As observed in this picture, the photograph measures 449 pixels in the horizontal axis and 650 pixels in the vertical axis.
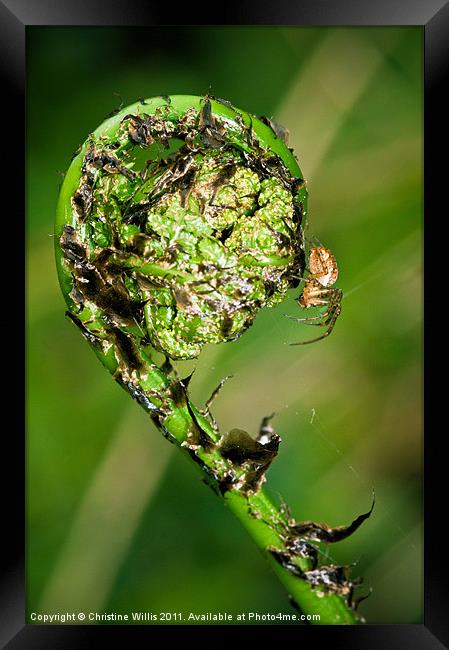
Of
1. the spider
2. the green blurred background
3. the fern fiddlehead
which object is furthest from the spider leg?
the fern fiddlehead

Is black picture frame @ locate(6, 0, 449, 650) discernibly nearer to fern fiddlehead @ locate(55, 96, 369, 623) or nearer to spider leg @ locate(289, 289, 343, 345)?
spider leg @ locate(289, 289, 343, 345)

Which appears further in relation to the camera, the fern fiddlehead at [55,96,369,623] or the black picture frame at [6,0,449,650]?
the black picture frame at [6,0,449,650]

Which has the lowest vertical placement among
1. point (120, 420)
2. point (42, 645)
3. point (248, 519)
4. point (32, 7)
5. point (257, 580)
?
point (42, 645)

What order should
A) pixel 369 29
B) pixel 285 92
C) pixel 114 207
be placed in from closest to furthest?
pixel 114 207 → pixel 369 29 → pixel 285 92

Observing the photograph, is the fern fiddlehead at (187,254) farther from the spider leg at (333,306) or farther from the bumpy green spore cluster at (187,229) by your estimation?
the spider leg at (333,306)

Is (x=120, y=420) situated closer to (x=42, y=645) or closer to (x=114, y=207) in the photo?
(x=42, y=645)

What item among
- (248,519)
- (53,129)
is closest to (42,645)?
(248,519)

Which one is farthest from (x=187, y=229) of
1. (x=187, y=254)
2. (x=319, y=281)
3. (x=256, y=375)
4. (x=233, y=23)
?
(x=256, y=375)
